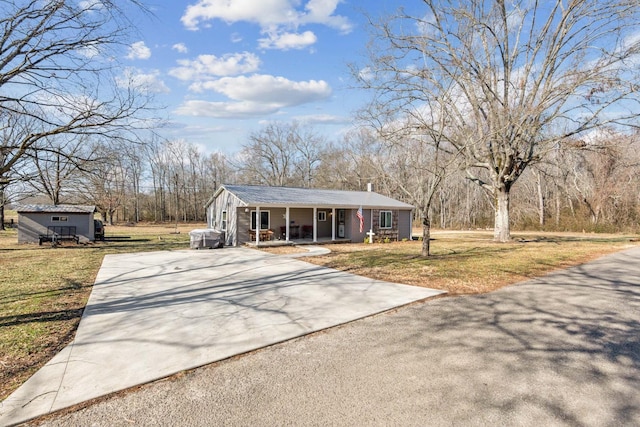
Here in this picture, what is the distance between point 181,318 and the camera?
16.8 feet

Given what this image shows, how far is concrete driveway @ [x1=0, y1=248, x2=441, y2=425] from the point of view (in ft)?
10.5

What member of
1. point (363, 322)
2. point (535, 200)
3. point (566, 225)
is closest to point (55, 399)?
point (363, 322)

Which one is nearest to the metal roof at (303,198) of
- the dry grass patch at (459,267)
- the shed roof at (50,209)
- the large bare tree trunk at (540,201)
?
the dry grass patch at (459,267)

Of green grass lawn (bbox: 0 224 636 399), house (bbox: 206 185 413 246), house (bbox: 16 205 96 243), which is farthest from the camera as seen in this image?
house (bbox: 16 205 96 243)

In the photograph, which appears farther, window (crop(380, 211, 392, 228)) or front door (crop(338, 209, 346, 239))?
window (crop(380, 211, 392, 228))

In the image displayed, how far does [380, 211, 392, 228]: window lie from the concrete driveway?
429 inches

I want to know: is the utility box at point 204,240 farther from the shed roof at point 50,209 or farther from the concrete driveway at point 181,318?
the shed roof at point 50,209

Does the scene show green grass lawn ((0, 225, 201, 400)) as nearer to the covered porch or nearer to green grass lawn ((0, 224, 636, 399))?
green grass lawn ((0, 224, 636, 399))

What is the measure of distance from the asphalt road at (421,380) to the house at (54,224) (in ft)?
59.1

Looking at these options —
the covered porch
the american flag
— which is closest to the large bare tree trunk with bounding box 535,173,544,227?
the american flag

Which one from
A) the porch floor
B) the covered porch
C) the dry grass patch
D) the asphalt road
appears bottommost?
the asphalt road

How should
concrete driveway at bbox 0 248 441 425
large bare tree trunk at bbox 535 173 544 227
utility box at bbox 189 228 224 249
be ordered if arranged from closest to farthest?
concrete driveway at bbox 0 248 441 425
utility box at bbox 189 228 224 249
large bare tree trunk at bbox 535 173 544 227

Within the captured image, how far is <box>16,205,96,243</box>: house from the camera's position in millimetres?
17344

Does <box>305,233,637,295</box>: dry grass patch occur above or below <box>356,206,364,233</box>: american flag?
below
